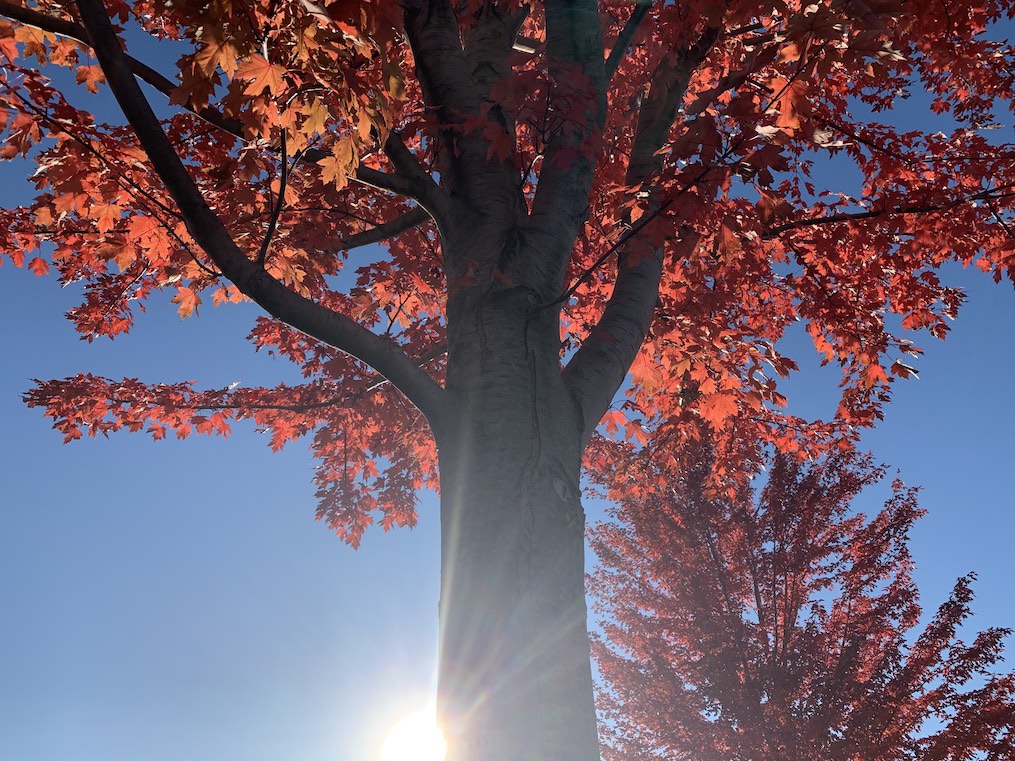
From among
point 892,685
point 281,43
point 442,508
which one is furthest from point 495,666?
point 892,685

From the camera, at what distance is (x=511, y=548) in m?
3.01

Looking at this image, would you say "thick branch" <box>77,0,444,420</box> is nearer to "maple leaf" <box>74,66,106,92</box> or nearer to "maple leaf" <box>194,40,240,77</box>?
"maple leaf" <box>194,40,240,77</box>

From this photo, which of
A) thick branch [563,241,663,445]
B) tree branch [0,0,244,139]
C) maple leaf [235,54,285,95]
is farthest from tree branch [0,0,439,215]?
thick branch [563,241,663,445]

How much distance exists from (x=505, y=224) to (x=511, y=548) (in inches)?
75.7

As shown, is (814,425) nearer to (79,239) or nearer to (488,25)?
(488,25)

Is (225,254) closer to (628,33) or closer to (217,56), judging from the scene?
(217,56)

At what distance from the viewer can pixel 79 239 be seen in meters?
5.76

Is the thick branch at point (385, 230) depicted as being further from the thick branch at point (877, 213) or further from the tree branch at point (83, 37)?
the thick branch at point (877, 213)

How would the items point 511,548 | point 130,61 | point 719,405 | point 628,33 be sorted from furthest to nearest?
1. point 719,405
2. point 628,33
3. point 130,61
4. point 511,548

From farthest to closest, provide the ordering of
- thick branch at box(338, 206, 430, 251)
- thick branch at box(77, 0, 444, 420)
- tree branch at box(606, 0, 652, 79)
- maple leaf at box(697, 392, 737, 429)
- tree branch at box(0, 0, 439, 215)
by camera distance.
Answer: maple leaf at box(697, 392, 737, 429) < tree branch at box(606, 0, 652, 79) < thick branch at box(338, 206, 430, 251) < tree branch at box(0, 0, 439, 215) < thick branch at box(77, 0, 444, 420)

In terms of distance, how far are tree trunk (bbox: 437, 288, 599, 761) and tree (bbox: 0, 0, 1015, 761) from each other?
12 mm

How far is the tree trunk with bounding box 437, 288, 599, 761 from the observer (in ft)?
9.05

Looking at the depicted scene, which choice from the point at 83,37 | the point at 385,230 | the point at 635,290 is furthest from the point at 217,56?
the point at 635,290

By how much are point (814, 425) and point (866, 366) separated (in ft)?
5.21
